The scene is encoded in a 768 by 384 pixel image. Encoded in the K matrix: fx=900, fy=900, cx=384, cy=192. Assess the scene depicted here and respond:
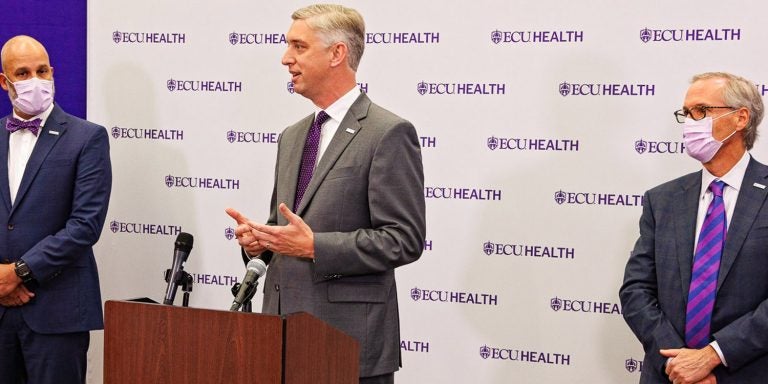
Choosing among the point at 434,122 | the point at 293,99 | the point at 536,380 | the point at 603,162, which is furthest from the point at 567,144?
the point at 293,99

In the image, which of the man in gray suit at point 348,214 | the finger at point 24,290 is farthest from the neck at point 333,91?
the finger at point 24,290

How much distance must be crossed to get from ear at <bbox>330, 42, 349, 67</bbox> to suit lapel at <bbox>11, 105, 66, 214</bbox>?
5.83ft

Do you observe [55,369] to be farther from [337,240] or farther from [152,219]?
[337,240]

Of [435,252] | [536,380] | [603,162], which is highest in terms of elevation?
Answer: [603,162]

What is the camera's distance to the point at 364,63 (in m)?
4.80

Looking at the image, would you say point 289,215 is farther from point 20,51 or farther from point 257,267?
point 20,51

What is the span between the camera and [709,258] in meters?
3.31

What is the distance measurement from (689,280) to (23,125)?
3.16m

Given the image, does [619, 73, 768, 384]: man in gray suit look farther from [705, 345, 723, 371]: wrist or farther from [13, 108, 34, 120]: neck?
[13, 108, 34, 120]: neck

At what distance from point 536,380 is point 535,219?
80 cm

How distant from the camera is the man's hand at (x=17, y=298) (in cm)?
425

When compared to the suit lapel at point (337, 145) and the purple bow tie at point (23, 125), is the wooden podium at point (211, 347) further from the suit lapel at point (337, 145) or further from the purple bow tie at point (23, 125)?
the purple bow tie at point (23, 125)

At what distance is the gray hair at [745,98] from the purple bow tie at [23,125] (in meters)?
3.07

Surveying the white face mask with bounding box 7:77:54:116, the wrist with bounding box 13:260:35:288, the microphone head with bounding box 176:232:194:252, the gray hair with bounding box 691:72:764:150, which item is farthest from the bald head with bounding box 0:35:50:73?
the gray hair with bounding box 691:72:764:150
